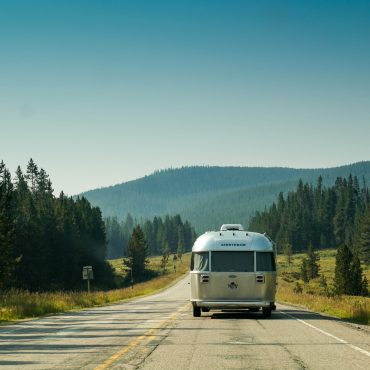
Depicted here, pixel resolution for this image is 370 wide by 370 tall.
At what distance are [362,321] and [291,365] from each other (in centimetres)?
1378

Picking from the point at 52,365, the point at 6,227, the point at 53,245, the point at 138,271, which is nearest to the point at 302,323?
the point at 52,365

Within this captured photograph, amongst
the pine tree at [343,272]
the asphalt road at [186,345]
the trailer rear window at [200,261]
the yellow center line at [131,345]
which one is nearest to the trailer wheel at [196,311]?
the trailer rear window at [200,261]

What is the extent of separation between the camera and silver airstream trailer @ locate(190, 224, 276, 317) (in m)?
24.0

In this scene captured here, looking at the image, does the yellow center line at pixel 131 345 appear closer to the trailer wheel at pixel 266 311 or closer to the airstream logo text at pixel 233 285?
→ the airstream logo text at pixel 233 285

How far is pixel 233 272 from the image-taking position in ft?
78.9

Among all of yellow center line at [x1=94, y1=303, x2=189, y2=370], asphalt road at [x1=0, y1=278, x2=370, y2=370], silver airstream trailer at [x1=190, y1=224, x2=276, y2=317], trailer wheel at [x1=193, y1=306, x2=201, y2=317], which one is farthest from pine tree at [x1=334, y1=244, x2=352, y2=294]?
yellow center line at [x1=94, y1=303, x2=189, y2=370]

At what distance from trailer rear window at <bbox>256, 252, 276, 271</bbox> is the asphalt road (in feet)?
6.93

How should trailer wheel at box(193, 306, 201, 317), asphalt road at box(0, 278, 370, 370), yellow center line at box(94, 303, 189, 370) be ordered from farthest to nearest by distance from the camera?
trailer wheel at box(193, 306, 201, 317) → asphalt road at box(0, 278, 370, 370) → yellow center line at box(94, 303, 189, 370)

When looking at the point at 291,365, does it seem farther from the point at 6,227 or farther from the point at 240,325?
the point at 6,227

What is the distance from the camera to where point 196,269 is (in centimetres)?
2481

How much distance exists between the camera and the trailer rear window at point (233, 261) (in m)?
24.2

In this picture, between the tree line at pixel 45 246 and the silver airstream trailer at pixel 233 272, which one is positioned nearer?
the silver airstream trailer at pixel 233 272

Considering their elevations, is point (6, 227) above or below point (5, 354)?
above

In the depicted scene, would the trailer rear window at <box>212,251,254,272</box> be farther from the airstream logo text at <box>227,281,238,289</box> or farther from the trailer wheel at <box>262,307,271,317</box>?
the trailer wheel at <box>262,307,271,317</box>
